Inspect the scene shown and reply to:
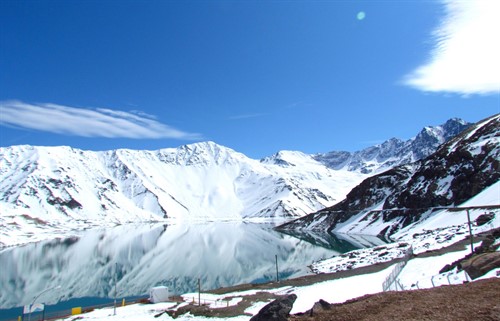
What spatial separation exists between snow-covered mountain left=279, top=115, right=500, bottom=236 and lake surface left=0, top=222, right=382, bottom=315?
2252 centimetres

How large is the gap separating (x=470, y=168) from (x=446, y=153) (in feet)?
89.4

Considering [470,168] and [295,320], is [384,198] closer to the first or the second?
[470,168]

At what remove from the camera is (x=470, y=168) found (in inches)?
5261

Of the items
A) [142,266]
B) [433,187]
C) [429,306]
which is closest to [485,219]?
[433,187]

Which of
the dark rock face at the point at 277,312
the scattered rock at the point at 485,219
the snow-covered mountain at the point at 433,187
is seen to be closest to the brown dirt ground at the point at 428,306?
the dark rock face at the point at 277,312

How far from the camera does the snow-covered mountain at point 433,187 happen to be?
127 metres

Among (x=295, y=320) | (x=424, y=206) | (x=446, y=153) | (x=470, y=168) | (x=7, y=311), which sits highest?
(x=446, y=153)

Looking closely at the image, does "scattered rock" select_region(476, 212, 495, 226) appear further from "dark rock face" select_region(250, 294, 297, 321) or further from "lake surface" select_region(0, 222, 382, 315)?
"dark rock face" select_region(250, 294, 297, 321)

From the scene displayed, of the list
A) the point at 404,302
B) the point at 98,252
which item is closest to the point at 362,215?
the point at 98,252

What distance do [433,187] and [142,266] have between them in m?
118

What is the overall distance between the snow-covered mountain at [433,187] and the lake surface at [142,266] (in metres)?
22.5

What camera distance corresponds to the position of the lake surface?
87.3m

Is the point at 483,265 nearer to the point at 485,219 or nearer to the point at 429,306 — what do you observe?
the point at 429,306

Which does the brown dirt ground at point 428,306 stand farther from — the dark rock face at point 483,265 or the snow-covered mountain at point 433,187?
the snow-covered mountain at point 433,187
